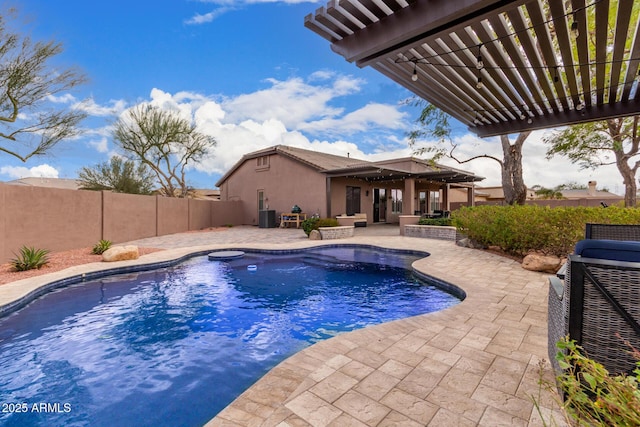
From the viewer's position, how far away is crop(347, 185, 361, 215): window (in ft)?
57.5

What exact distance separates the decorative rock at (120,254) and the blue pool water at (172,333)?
111cm

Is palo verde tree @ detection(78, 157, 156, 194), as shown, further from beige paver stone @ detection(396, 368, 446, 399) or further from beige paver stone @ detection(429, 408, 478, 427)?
beige paver stone @ detection(429, 408, 478, 427)

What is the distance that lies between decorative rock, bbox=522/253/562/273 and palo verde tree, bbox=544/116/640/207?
702cm

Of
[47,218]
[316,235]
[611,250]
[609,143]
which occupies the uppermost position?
[609,143]

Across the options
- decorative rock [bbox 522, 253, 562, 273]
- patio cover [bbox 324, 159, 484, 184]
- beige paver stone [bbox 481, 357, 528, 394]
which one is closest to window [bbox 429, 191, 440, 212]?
patio cover [bbox 324, 159, 484, 184]

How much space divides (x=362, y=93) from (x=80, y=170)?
61.5 feet

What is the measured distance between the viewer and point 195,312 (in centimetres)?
526

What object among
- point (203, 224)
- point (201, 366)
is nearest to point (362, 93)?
point (203, 224)

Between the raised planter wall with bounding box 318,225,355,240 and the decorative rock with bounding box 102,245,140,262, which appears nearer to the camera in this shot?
the decorative rock with bounding box 102,245,140,262

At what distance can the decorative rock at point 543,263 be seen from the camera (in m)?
6.33

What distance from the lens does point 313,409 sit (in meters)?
2.19

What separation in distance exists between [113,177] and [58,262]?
45.8ft

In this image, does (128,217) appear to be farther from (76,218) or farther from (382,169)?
(382,169)

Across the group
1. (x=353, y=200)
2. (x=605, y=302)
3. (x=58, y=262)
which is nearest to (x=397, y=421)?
(x=605, y=302)
